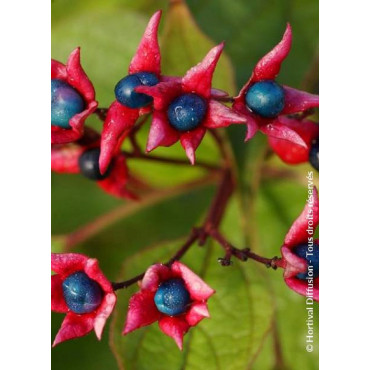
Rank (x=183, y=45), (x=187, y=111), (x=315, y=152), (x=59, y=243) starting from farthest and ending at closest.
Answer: (x=59, y=243) < (x=183, y=45) < (x=315, y=152) < (x=187, y=111)

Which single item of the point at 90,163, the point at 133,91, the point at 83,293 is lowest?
the point at 83,293

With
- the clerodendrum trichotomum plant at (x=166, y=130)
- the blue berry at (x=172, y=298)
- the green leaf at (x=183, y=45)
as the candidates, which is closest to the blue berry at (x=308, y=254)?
the clerodendrum trichotomum plant at (x=166, y=130)

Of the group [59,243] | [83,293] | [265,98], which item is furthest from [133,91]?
[59,243]

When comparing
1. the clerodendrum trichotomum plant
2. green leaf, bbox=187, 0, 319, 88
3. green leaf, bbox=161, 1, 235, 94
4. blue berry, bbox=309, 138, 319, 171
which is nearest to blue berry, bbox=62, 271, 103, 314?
the clerodendrum trichotomum plant

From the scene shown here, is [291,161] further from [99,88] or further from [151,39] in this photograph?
[99,88]

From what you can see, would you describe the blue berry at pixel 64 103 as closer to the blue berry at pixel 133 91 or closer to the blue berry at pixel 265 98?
the blue berry at pixel 133 91

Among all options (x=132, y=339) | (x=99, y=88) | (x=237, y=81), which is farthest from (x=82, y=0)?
(x=132, y=339)

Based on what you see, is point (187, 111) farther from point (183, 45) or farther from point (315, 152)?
point (183, 45)
